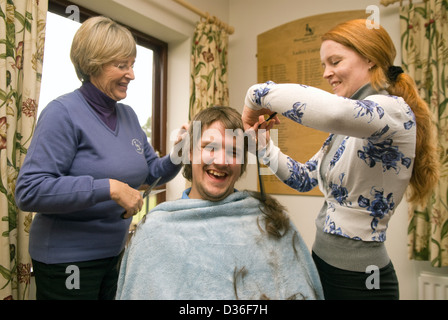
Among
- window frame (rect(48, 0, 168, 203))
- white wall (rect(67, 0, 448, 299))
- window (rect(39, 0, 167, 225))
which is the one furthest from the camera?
window frame (rect(48, 0, 168, 203))

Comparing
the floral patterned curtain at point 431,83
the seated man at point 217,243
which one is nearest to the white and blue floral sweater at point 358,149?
the seated man at point 217,243

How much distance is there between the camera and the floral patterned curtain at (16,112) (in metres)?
1.26

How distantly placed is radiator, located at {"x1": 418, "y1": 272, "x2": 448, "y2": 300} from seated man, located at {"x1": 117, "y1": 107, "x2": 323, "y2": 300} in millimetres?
1405

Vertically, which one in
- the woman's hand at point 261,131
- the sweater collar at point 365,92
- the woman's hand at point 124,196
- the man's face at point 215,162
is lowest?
the woman's hand at point 124,196

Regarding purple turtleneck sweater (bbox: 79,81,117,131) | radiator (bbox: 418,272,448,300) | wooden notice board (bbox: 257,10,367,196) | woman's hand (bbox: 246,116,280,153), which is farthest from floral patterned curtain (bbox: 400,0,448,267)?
purple turtleneck sweater (bbox: 79,81,117,131)

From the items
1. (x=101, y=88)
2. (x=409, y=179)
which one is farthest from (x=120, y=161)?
(x=409, y=179)

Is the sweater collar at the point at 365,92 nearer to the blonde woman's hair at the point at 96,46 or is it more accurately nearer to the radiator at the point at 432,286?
the blonde woman's hair at the point at 96,46

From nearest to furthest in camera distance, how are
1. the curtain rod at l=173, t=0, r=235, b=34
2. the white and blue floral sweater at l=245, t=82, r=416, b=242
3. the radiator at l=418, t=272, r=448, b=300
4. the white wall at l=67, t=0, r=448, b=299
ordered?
the white and blue floral sweater at l=245, t=82, r=416, b=242 < the radiator at l=418, t=272, r=448, b=300 < the white wall at l=67, t=0, r=448, b=299 < the curtain rod at l=173, t=0, r=235, b=34

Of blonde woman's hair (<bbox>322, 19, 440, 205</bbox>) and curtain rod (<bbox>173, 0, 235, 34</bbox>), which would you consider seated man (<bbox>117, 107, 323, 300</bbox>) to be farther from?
curtain rod (<bbox>173, 0, 235, 34</bbox>)

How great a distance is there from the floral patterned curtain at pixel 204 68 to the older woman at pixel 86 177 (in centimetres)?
117

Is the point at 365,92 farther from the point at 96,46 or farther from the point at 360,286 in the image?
the point at 96,46

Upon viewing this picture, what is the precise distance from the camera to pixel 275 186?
249 cm

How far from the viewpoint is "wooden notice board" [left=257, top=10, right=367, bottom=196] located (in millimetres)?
2287

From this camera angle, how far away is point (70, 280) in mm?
1003
